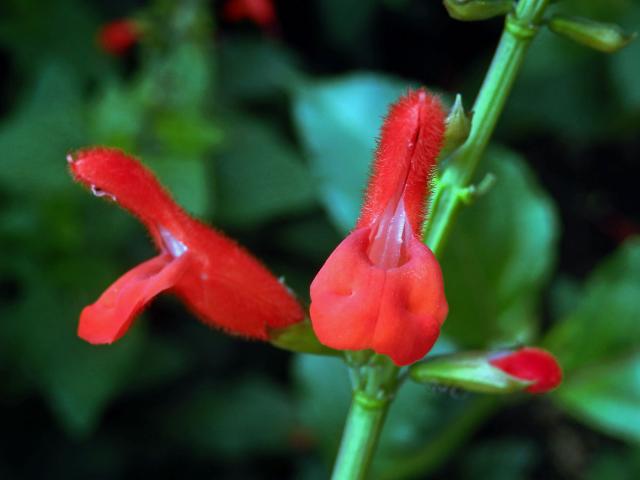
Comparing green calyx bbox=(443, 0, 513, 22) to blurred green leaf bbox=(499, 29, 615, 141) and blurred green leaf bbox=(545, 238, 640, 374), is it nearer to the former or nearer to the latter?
blurred green leaf bbox=(545, 238, 640, 374)

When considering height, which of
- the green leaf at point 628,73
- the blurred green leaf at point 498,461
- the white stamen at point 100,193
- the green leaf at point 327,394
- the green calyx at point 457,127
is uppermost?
the green calyx at point 457,127

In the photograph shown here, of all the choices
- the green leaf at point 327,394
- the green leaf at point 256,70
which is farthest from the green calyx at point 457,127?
the green leaf at point 256,70

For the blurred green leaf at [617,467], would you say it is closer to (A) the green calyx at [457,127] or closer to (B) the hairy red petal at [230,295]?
(B) the hairy red petal at [230,295]

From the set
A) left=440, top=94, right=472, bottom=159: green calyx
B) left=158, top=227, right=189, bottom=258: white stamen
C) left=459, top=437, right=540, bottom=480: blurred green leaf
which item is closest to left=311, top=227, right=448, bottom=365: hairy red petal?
left=440, top=94, right=472, bottom=159: green calyx

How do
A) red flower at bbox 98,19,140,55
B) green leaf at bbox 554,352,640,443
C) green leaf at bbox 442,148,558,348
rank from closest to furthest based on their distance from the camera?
green leaf at bbox 442,148,558,348 < green leaf at bbox 554,352,640,443 < red flower at bbox 98,19,140,55

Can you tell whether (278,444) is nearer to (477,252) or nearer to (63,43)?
(477,252)

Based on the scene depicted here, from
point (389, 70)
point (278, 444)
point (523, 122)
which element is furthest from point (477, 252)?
point (389, 70)

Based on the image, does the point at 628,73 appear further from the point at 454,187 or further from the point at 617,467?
the point at 454,187
